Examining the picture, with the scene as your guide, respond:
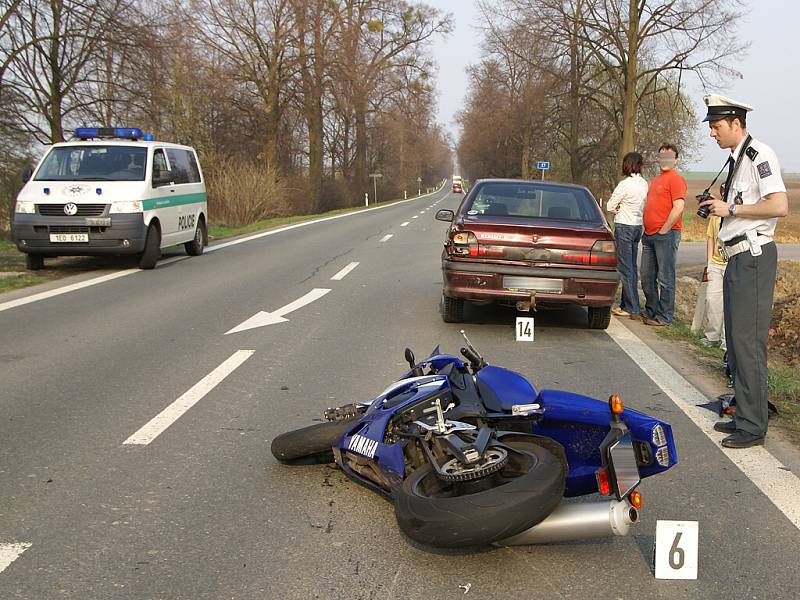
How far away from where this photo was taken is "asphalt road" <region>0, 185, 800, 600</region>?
3.10 metres

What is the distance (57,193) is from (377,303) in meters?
5.95

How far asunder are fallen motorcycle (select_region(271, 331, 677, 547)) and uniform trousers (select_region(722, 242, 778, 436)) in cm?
163

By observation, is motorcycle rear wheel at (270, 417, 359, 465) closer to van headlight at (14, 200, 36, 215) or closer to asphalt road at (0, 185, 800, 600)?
asphalt road at (0, 185, 800, 600)

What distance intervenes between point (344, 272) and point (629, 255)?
17.5ft

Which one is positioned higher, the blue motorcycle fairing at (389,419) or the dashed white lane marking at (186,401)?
the blue motorcycle fairing at (389,419)

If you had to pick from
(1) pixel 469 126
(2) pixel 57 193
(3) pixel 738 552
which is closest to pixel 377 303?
(2) pixel 57 193

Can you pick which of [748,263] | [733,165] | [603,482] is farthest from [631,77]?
[603,482]

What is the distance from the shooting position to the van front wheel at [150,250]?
13.2m

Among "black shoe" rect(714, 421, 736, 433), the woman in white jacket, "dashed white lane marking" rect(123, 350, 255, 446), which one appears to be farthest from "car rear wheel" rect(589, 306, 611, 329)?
"dashed white lane marking" rect(123, 350, 255, 446)

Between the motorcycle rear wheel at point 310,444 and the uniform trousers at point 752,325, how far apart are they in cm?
230

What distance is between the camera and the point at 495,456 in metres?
3.18

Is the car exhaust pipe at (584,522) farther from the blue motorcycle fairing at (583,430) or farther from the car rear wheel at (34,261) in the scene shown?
the car rear wheel at (34,261)

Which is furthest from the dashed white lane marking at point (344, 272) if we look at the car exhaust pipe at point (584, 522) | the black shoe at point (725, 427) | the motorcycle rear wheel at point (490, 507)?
the car exhaust pipe at point (584, 522)

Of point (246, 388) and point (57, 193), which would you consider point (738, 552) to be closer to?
point (246, 388)
